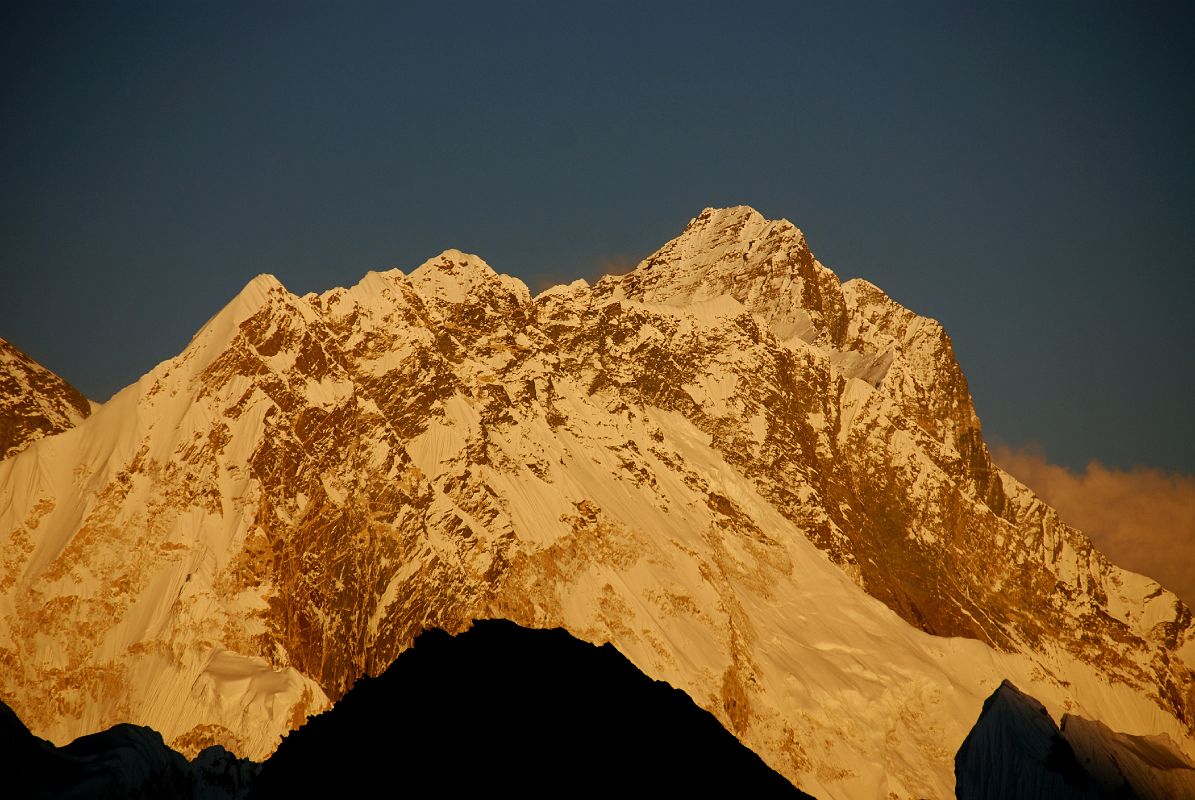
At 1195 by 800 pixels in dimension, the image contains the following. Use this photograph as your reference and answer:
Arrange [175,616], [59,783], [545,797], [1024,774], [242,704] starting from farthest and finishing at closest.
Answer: [175,616] < [242,704] < [1024,774] < [59,783] < [545,797]

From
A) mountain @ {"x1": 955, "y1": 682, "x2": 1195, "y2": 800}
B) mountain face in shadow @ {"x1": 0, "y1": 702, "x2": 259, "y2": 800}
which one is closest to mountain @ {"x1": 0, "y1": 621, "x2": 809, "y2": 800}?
mountain face in shadow @ {"x1": 0, "y1": 702, "x2": 259, "y2": 800}

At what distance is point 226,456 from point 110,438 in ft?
51.3

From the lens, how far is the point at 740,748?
3891cm

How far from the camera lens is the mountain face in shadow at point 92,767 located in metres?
56.0

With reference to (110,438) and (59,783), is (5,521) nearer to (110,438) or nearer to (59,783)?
(110,438)

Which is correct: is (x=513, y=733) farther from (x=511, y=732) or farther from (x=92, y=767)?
(x=92, y=767)

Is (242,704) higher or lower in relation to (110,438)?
lower

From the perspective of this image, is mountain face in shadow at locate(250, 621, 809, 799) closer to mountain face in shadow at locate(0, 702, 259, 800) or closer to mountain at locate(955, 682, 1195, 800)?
mountain face in shadow at locate(0, 702, 259, 800)

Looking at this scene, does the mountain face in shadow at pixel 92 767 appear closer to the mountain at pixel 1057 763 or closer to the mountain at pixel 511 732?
the mountain at pixel 511 732

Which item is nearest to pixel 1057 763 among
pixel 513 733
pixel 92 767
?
pixel 92 767

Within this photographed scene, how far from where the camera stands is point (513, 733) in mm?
36625

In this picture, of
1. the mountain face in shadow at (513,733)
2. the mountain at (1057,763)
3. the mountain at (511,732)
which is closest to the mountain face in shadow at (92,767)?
the mountain at (511,732)

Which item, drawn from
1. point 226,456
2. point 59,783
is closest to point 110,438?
point 226,456

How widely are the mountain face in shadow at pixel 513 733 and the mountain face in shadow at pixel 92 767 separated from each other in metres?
23.1
